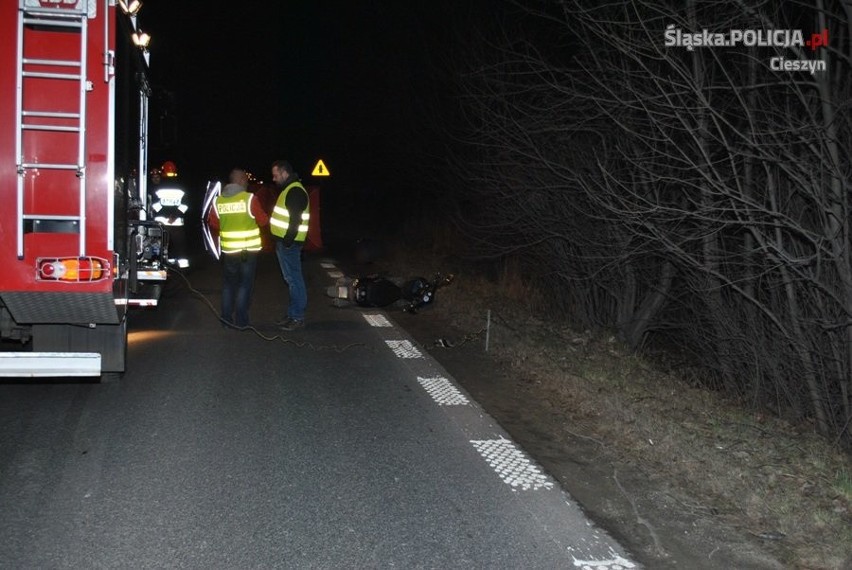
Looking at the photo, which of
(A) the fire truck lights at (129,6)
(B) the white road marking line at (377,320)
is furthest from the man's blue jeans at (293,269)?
(A) the fire truck lights at (129,6)

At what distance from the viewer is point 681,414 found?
6.72 meters

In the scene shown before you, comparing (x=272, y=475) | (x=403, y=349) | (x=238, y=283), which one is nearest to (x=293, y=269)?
(x=238, y=283)

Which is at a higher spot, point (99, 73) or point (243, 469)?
point (99, 73)

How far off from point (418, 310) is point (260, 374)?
4.83 m

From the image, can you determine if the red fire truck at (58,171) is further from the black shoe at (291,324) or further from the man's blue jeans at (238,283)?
the black shoe at (291,324)

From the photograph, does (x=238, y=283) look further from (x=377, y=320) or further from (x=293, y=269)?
(x=377, y=320)

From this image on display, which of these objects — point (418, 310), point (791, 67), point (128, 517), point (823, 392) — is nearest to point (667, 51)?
point (791, 67)

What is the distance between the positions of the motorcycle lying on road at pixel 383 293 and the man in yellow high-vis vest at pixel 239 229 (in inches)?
99.0

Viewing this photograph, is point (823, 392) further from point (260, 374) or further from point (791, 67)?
point (260, 374)

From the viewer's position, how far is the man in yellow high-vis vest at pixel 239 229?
9781mm

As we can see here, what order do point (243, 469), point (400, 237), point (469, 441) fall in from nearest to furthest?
point (243, 469) → point (469, 441) → point (400, 237)

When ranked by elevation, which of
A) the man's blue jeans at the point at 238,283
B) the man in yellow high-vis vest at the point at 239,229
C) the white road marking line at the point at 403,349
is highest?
the man in yellow high-vis vest at the point at 239,229

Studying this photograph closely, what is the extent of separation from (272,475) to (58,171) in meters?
2.55

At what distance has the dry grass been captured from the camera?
4.53m
